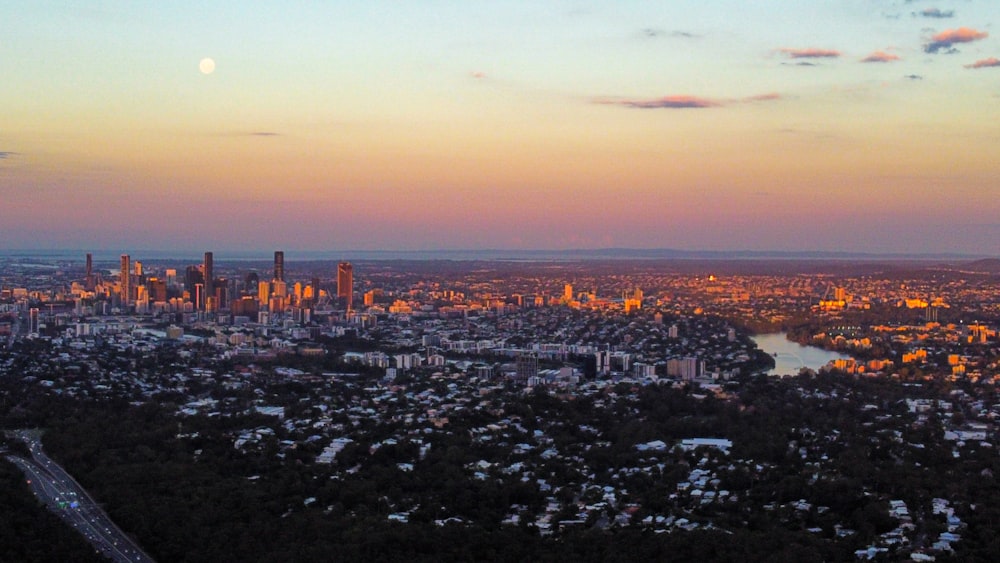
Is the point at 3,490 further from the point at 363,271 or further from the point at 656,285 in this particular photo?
the point at 363,271

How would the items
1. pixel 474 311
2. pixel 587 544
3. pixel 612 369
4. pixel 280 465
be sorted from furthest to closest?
1. pixel 474 311
2. pixel 612 369
3. pixel 280 465
4. pixel 587 544

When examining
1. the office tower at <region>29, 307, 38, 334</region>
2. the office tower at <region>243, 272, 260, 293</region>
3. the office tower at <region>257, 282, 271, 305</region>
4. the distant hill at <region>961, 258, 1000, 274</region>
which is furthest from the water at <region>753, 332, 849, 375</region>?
the distant hill at <region>961, 258, 1000, 274</region>

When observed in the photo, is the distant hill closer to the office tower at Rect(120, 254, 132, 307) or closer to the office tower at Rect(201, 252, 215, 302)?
the office tower at Rect(201, 252, 215, 302)

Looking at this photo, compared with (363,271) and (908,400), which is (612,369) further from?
(363,271)

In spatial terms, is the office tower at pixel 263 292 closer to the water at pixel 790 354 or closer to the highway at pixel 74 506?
the water at pixel 790 354

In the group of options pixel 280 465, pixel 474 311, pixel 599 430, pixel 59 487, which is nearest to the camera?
pixel 59 487

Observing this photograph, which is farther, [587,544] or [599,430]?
[599,430]

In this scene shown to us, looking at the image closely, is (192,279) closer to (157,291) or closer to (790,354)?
(157,291)

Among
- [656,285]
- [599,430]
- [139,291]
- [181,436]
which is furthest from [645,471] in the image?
[656,285]
